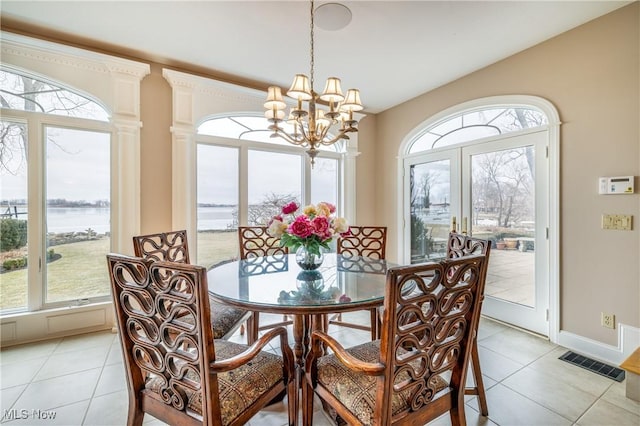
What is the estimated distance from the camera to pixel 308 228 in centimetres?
181

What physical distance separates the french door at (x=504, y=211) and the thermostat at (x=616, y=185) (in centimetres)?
42

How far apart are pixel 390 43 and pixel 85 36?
278 cm

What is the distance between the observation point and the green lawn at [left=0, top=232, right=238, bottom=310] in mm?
2602

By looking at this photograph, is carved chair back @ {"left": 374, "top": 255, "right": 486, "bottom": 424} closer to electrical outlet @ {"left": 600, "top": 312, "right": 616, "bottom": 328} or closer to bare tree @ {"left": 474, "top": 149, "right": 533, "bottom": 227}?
electrical outlet @ {"left": 600, "top": 312, "right": 616, "bottom": 328}

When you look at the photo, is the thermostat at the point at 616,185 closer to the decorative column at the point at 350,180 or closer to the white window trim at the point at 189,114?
the decorative column at the point at 350,180

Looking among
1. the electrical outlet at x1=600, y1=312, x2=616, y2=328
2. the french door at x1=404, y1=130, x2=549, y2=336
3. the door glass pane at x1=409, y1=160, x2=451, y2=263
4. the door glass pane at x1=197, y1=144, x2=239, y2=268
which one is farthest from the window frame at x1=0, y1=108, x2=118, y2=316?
the electrical outlet at x1=600, y1=312, x2=616, y2=328

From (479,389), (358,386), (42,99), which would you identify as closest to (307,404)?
(358,386)

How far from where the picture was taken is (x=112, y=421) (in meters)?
1.67

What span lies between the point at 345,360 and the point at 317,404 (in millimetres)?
955

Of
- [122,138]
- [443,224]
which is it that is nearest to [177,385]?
[122,138]

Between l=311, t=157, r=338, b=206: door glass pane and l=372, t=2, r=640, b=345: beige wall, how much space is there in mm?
2460

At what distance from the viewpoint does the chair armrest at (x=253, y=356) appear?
3.45ft

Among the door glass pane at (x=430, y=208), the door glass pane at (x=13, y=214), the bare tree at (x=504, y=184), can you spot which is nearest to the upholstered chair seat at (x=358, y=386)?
the bare tree at (x=504, y=184)

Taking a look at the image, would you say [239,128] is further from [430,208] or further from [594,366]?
[594,366]
